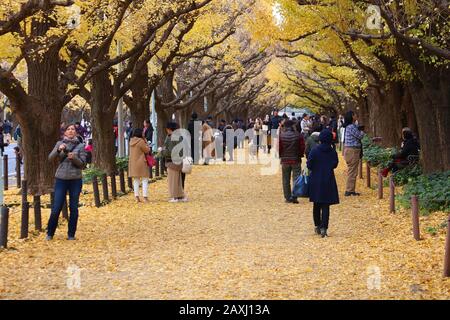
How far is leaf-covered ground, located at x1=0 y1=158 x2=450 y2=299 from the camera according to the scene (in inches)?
348

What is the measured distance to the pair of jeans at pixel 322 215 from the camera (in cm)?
1308

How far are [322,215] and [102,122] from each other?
1215 cm

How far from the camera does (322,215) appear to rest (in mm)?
13164

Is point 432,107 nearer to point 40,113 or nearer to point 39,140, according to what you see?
point 40,113

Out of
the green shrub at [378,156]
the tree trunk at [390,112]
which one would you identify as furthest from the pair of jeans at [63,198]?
the tree trunk at [390,112]

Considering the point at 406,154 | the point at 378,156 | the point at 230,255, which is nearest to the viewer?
the point at 230,255

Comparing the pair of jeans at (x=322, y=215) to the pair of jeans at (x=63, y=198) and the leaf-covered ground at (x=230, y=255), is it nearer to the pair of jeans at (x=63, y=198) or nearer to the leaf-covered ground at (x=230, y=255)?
the leaf-covered ground at (x=230, y=255)

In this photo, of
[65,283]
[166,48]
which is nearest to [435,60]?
[65,283]

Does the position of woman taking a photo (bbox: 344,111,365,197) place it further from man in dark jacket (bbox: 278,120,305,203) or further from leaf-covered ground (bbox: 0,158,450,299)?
man in dark jacket (bbox: 278,120,305,203)

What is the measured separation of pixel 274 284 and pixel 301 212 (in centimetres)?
758

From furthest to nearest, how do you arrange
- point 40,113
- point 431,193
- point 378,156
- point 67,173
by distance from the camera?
point 378,156, point 40,113, point 431,193, point 67,173

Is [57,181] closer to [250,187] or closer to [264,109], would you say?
[250,187]

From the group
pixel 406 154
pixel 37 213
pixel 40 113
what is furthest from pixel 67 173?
pixel 406 154

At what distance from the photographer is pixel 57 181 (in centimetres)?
1270
